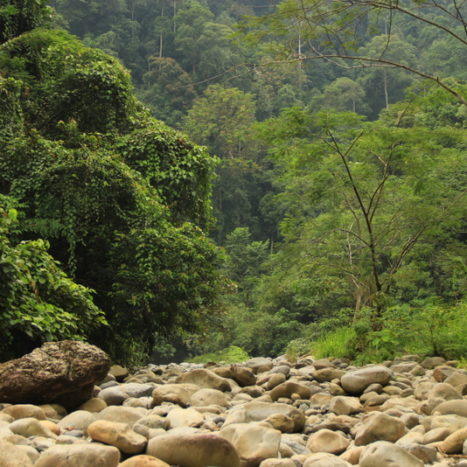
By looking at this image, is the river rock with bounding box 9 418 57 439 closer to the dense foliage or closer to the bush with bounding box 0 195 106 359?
the bush with bounding box 0 195 106 359

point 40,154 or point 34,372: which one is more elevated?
point 40,154

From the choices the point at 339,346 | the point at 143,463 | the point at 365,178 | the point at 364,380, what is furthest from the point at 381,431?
the point at 365,178

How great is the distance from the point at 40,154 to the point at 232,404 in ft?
17.3

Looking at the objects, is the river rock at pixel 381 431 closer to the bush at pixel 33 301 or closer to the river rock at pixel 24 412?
the river rock at pixel 24 412

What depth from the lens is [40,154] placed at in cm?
797

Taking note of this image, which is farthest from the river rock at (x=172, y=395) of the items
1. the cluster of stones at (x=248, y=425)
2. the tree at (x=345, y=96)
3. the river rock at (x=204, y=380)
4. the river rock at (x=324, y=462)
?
the tree at (x=345, y=96)

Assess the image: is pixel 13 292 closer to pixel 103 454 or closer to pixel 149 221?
pixel 103 454

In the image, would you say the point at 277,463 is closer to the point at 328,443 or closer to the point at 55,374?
the point at 328,443

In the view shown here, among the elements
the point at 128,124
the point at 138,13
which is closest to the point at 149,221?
the point at 128,124

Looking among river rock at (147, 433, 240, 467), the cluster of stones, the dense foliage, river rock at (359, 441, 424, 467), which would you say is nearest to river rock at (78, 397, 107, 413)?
the cluster of stones

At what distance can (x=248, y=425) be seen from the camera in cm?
275

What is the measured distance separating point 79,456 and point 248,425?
871 mm

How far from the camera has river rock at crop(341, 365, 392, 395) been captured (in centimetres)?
470

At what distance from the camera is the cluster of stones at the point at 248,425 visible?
236 centimetres
